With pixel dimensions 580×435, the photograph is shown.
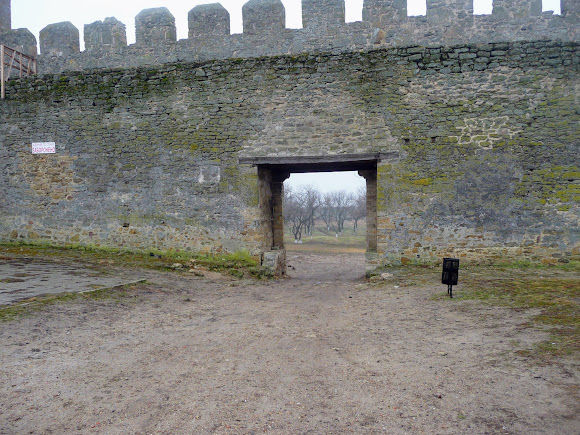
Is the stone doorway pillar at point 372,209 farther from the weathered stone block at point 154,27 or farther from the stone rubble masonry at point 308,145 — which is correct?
the weathered stone block at point 154,27

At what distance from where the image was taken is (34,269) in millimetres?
8570

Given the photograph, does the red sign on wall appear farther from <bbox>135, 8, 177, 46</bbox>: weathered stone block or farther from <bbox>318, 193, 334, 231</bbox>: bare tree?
<bbox>318, 193, 334, 231</bbox>: bare tree

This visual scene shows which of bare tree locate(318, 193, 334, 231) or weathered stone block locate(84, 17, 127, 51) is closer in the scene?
weathered stone block locate(84, 17, 127, 51)

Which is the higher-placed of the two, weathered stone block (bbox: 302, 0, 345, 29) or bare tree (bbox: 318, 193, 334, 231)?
weathered stone block (bbox: 302, 0, 345, 29)

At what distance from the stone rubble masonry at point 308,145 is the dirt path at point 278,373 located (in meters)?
3.82

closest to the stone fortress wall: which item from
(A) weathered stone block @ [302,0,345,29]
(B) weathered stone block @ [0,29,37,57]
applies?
(A) weathered stone block @ [302,0,345,29]

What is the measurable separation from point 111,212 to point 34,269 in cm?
302

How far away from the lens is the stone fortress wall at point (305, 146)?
9.45 m

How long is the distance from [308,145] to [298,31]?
652 centimetres

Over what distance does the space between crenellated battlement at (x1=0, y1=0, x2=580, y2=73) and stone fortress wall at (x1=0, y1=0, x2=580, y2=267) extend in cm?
391

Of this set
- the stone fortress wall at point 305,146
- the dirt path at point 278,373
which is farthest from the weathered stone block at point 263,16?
the dirt path at point 278,373

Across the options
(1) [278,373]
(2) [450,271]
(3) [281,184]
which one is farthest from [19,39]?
(1) [278,373]

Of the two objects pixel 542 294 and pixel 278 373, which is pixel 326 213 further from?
pixel 278 373

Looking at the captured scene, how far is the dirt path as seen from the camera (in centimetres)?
309
